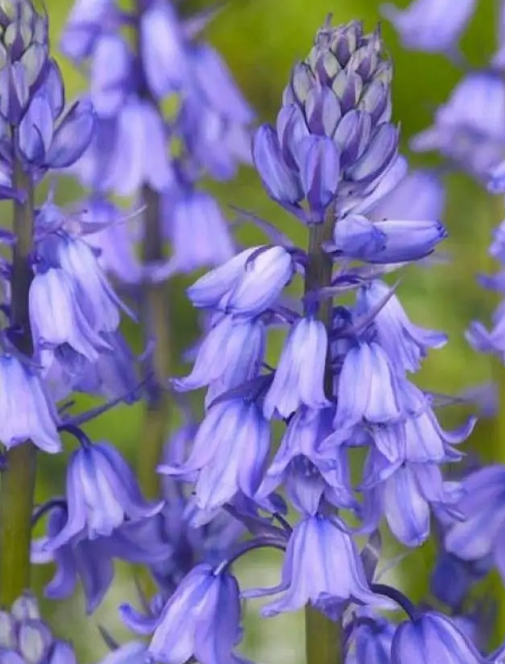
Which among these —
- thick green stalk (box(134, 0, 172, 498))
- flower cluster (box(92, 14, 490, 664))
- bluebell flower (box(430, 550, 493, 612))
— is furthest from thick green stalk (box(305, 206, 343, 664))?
thick green stalk (box(134, 0, 172, 498))

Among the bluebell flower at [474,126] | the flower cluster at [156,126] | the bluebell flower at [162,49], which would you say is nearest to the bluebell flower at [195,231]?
the flower cluster at [156,126]

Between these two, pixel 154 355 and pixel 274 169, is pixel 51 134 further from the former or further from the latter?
pixel 154 355

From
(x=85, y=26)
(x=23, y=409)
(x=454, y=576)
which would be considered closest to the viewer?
(x=23, y=409)

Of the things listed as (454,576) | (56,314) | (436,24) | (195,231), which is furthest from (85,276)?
(436,24)

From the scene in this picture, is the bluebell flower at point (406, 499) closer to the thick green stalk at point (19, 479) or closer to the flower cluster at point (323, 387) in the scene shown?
the flower cluster at point (323, 387)

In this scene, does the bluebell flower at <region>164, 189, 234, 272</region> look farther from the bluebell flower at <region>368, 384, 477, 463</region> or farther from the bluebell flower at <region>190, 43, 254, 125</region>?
the bluebell flower at <region>368, 384, 477, 463</region>
